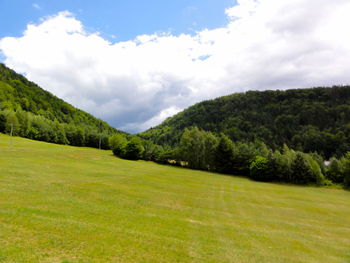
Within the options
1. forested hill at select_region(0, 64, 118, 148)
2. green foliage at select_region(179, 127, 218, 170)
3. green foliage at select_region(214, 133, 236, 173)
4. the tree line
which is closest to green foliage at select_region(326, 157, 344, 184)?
the tree line

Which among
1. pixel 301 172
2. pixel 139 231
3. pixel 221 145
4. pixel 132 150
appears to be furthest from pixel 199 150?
pixel 139 231

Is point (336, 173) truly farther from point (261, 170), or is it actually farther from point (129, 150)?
point (129, 150)

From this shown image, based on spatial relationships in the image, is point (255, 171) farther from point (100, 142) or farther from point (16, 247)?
point (100, 142)

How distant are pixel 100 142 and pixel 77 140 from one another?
1409cm

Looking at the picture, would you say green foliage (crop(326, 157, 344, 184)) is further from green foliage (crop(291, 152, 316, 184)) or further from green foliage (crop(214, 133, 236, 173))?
green foliage (crop(214, 133, 236, 173))

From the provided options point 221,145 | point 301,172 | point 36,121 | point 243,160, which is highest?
point 36,121

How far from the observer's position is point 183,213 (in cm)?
1919

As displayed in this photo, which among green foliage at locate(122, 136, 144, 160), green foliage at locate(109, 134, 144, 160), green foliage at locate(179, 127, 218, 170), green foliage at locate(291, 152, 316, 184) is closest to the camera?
green foliage at locate(291, 152, 316, 184)

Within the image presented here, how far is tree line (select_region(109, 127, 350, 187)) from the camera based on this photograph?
64562 millimetres

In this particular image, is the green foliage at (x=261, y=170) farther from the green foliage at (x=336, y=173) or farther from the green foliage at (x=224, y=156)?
the green foliage at (x=336, y=173)

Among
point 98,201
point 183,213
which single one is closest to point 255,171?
point 183,213

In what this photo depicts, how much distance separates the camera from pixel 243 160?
75.4 meters

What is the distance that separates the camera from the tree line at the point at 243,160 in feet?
212

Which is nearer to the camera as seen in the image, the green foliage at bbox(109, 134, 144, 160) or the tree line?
the tree line
